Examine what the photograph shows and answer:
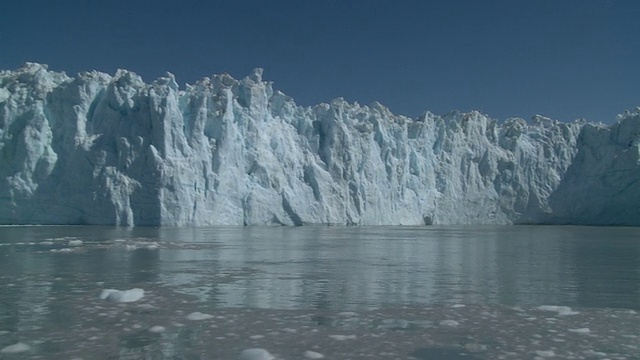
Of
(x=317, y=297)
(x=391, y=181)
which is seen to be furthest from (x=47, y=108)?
(x=317, y=297)

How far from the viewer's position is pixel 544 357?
477cm

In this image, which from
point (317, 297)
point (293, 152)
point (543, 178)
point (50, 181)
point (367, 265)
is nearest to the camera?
point (317, 297)

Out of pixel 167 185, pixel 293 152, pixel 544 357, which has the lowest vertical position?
pixel 544 357

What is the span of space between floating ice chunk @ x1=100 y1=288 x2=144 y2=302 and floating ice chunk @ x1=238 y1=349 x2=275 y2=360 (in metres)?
3.03

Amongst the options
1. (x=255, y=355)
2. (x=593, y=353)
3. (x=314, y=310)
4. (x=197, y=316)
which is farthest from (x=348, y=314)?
(x=593, y=353)

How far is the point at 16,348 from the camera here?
4.90m

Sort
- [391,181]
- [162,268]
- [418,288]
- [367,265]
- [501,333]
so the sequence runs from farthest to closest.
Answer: [391,181], [367,265], [162,268], [418,288], [501,333]

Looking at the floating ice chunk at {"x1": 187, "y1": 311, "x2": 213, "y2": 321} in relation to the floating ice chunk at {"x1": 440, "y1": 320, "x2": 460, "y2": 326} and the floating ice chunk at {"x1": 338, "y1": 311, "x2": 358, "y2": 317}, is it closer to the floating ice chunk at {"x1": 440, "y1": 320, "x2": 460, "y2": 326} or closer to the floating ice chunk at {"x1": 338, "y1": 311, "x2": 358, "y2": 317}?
the floating ice chunk at {"x1": 338, "y1": 311, "x2": 358, "y2": 317}

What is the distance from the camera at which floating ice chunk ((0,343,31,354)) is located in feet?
15.8

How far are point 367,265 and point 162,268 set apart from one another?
170 inches

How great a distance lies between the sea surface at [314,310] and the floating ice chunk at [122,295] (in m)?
0.02

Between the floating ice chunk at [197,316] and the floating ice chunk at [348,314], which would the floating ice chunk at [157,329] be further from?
the floating ice chunk at [348,314]

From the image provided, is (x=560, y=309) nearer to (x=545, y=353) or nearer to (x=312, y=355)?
(x=545, y=353)

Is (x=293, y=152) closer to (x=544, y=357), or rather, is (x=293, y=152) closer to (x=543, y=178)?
(x=543, y=178)
